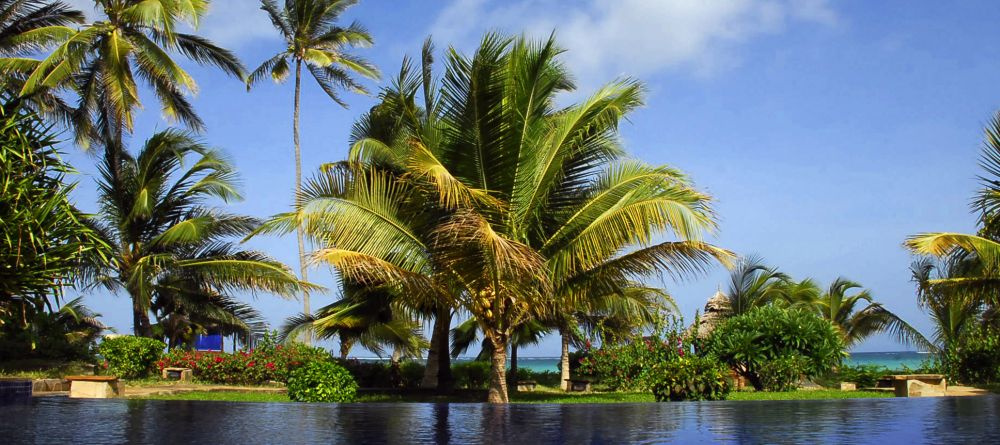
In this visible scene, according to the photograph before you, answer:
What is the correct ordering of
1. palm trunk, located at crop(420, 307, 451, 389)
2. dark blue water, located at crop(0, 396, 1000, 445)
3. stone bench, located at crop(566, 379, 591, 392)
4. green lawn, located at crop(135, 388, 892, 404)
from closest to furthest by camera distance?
dark blue water, located at crop(0, 396, 1000, 445) < green lawn, located at crop(135, 388, 892, 404) < palm trunk, located at crop(420, 307, 451, 389) < stone bench, located at crop(566, 379, 591, 392)

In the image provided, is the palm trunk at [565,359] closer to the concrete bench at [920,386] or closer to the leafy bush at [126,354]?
the concrete bench at [920,386]

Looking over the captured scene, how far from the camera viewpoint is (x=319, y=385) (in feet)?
38.6

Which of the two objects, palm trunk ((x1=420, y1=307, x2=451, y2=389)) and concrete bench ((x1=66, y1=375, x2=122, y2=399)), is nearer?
concrete bench ((x1=66, y1=375, x2=122, y2=399))

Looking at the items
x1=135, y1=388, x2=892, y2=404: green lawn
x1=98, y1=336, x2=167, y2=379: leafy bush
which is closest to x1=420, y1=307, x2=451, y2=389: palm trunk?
x1=135, y1=388, x2=892, y2=404: green lawn

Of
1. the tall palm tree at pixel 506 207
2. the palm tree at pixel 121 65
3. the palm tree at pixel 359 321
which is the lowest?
the palm tree at pixel 359 321

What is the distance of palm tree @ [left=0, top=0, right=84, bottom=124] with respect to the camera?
18125mm

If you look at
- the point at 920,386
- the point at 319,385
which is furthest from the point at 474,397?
the point at 920,386

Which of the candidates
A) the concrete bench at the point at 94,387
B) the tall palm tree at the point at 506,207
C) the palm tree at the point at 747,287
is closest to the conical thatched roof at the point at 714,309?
the palm tree at the point at 747,287

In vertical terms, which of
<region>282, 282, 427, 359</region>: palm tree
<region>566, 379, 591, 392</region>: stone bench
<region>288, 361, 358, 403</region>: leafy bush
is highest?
<region>282, 282, 427, 359</region>: palm tree

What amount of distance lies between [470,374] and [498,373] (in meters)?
9.39

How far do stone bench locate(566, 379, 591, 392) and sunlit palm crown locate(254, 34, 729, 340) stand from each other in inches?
335

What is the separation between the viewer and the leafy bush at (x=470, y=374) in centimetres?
2139

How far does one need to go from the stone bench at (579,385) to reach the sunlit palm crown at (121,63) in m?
12.0

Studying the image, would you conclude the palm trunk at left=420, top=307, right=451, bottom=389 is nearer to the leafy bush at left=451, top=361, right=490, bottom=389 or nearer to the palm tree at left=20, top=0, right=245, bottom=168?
the leafy bush at left=451, top=361, right=490, bottom=389
